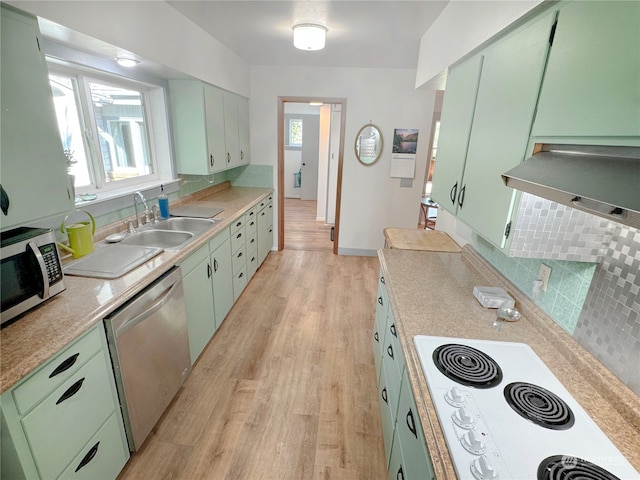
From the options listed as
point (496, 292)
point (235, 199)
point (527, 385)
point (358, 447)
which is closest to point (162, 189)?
point (235, 199)

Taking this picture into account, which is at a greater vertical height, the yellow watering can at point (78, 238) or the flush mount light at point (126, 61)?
the flush mount light at point (126, 61)

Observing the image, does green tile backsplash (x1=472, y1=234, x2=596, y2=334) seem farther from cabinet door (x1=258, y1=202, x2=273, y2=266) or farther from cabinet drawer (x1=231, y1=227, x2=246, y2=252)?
cabinet door (x1=258, y1=202, x2=273, y2=266)

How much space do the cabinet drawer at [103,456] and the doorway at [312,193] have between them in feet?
10.9

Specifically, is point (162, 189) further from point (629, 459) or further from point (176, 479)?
point (629, 459)

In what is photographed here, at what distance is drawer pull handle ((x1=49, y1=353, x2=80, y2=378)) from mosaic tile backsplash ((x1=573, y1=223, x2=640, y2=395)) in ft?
6.46

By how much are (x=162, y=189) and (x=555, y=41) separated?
2882 mm

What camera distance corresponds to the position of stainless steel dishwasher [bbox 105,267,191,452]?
146 centimetres

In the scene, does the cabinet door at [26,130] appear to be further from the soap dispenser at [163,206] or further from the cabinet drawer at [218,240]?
the soap dispenser at [163,206]

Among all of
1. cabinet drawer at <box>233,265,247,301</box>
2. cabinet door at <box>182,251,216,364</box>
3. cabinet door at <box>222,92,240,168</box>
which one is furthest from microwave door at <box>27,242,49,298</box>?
cabinet door at <box>222,92,240,168</box>

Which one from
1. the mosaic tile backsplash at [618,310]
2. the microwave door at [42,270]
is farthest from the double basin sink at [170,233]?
the mosaic tile backsplash at [618,310]

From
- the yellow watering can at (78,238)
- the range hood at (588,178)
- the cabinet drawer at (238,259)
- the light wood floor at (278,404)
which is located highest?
the range hood at (588,178)

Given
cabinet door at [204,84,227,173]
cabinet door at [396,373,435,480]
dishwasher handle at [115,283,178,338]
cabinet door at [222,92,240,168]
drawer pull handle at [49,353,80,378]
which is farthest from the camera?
cabinet door at [222,92,240,168]

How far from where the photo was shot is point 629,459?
2.67 ft

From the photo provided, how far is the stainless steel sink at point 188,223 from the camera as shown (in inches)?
104
